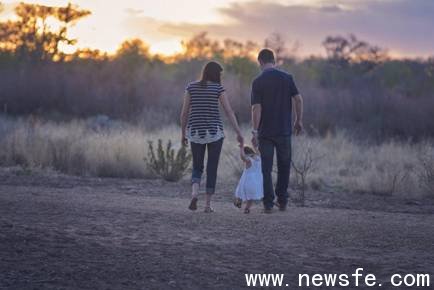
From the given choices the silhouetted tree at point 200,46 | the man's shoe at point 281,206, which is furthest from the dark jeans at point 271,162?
the silhouetted tree at point 200,46

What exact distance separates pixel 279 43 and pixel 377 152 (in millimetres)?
26630

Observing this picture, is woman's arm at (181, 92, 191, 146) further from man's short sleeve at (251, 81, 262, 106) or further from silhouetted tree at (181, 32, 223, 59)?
silhouetted tree at (181, 32, 223, 59)

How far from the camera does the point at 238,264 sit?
277 inches

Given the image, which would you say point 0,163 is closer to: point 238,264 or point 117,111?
point 238,264

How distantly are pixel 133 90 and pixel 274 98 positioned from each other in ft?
73.1

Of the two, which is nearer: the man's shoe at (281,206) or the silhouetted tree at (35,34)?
the man's shoe at (281,206)

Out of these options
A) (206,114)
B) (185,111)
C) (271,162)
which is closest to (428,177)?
(271,162)

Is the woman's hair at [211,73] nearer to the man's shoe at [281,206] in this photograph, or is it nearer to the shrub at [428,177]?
the man's shoe at [281,206]

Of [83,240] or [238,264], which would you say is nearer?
[238,264]

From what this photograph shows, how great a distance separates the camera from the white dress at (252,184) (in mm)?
10094

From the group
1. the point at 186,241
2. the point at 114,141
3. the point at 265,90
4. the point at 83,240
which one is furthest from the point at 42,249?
the point at 114,141

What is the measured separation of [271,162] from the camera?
10.4 m

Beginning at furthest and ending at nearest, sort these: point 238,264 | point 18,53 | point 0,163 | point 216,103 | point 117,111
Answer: point 18,53 < point 117,111 < point 0,163 < point 216,103 < point 238,264

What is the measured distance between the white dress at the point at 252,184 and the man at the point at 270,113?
0.14m
